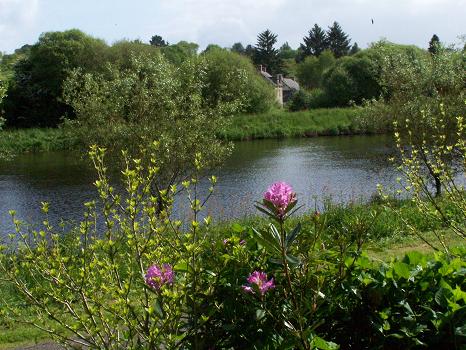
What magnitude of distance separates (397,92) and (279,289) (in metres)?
14.9

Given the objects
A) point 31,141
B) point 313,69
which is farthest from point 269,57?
point 31,141

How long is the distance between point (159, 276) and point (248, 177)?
72.1 ft

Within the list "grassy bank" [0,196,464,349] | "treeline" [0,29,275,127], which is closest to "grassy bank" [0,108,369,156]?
"treeline" [0,29,275,127]

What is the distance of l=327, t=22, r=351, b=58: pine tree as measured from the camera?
11138cm

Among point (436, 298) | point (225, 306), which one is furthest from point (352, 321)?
point (225, 306)

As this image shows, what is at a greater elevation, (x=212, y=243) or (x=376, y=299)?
(x=212, y=243)

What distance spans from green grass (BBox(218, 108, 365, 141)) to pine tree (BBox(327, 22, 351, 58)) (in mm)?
62713

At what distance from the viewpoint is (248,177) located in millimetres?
24750

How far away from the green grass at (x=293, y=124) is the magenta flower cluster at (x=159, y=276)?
42.4 m

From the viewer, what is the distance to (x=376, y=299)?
Result: 10.2 ft

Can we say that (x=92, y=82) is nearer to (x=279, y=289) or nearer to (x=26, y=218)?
(x=26, y=218)

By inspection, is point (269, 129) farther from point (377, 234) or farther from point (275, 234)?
point (275, 234)

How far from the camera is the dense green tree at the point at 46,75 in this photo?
50.2 m

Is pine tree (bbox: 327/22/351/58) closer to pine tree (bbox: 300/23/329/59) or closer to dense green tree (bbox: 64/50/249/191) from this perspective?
pine tree (bbox: 300/23/329/59)
